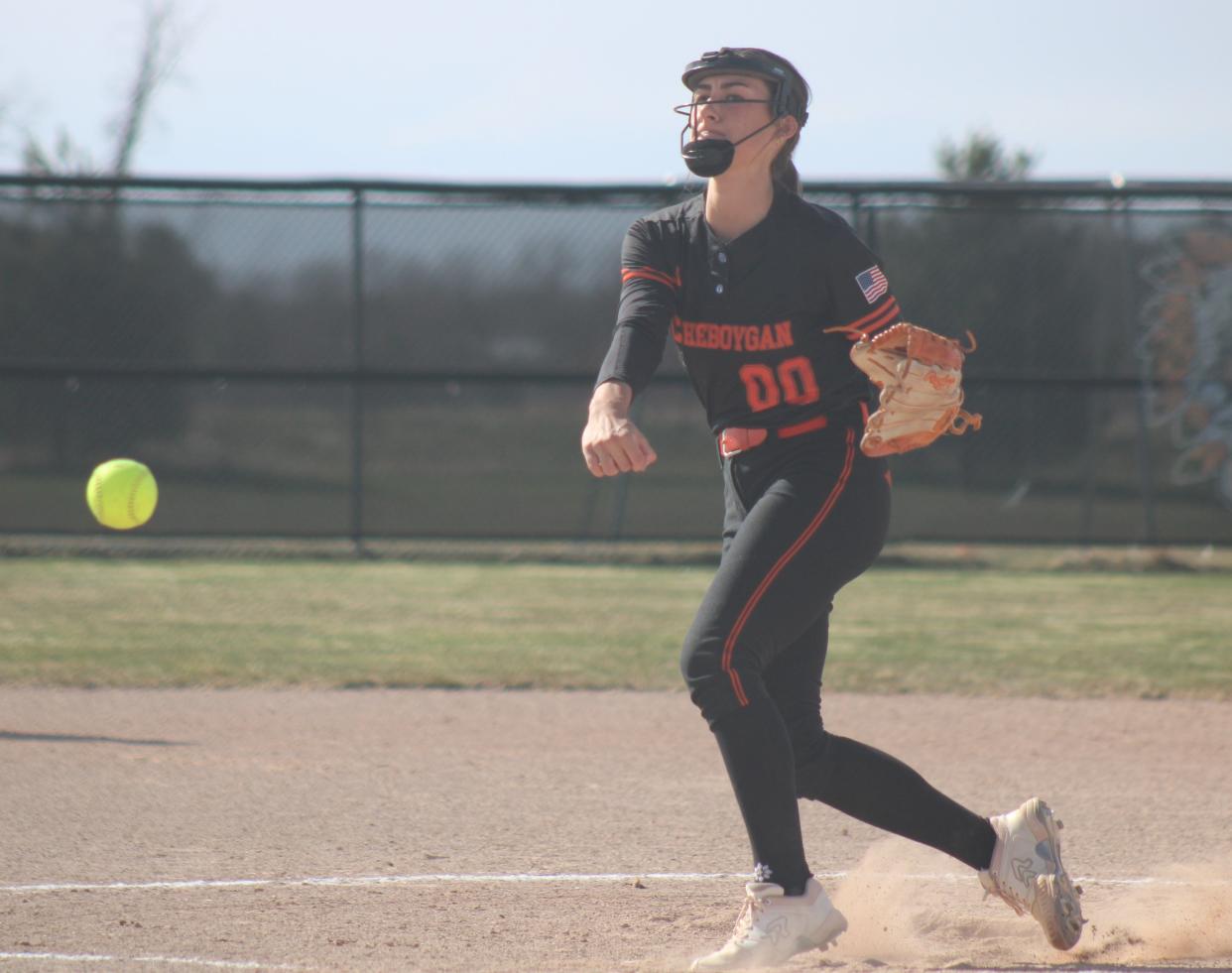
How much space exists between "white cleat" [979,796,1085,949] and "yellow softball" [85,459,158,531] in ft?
16.3

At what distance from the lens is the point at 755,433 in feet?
10.6

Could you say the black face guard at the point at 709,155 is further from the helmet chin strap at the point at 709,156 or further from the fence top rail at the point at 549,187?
the fence top rail at the point at 549,187

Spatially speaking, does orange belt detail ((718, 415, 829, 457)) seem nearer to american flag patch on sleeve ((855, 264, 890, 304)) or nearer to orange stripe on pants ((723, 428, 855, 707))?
orange stripe on pants ((723, 428, 855, 707))

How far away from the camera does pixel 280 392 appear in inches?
444

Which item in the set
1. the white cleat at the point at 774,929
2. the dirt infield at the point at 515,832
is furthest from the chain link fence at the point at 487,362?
the white cleat at the point at 774,929

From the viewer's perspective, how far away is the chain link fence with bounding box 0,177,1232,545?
11.2m

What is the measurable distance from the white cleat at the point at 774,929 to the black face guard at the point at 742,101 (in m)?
1.55

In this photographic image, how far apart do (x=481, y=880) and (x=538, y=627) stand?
4.72 metres

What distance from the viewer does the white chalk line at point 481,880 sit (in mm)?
3768

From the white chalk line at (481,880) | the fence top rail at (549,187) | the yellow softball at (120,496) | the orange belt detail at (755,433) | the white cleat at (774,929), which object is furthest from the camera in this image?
the fence top rail at (549,187)

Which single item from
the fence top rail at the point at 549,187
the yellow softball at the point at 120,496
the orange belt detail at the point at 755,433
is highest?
the fence top rail at the point at 549,187

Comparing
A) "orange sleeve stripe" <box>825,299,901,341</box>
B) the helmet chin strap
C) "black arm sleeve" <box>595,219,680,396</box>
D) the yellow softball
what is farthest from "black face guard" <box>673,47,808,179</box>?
the yellow softball

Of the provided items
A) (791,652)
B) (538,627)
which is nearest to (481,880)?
(791,652)

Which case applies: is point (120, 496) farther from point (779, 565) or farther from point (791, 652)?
point (779, 565)
